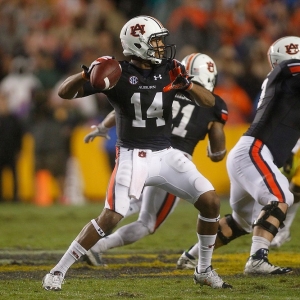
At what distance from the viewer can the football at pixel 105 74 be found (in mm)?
4641

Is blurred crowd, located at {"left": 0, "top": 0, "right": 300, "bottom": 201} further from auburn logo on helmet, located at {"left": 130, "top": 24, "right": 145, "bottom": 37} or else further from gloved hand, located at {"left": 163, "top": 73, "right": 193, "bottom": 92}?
gloved hand, located at {"left": 163, "top": 73, "right": 193, "bottom": 92}

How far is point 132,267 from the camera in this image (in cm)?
585

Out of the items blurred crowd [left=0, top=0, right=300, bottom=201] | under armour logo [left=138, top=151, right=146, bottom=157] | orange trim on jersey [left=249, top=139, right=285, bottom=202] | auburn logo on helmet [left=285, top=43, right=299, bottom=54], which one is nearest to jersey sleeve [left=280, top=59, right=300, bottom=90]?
auburn logo on helmet [left=285, top=43, right=299, bottom=54]

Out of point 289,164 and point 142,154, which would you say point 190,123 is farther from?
point 142,154

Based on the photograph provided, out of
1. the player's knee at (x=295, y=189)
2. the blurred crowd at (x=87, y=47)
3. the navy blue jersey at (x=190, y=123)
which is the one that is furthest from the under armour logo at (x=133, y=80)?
the blurred crowd at (x=87, y=47)

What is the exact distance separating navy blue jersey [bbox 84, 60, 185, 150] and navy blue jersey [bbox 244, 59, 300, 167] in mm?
939

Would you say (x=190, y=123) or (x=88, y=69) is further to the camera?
(x=190, y=123)

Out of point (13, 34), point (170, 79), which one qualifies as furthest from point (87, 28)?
point (170, 79)

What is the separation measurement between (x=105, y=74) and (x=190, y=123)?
1.55 meters

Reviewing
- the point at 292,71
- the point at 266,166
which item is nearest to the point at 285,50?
the point at 292,71

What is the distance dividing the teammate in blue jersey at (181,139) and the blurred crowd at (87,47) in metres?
4.86

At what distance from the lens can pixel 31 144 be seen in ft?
39.7

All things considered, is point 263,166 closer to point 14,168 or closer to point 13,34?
point 14,168

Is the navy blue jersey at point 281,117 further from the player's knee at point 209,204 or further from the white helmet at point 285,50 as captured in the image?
the player's knee at point 209,204
